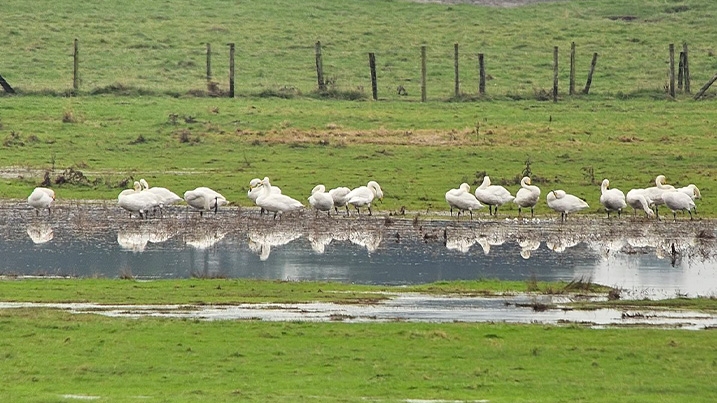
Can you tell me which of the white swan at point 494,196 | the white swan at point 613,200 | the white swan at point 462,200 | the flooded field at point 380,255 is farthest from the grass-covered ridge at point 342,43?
the flooded field at point 380,255

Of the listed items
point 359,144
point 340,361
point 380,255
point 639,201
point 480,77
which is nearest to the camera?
point 340,361

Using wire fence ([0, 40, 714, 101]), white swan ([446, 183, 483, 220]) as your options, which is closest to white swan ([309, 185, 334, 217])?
white swan ([446, 183, 483, 220])

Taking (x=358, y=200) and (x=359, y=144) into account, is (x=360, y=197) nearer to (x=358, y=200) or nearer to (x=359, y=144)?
(x=358, y=200)

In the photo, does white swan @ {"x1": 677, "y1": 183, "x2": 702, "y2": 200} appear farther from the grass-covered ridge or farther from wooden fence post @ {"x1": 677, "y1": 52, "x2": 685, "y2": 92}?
wooden fence post @ {"x1": 677, "y1": 52, "x2": 685, "y2": 92}

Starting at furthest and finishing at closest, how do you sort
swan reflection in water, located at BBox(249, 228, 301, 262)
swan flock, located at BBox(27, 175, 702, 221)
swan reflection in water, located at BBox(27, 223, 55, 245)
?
swan flock, located at BBox(27, 175, 702, 221), swan reflection in water, located at BBox(27, 223, 55, 245), swan reflection in water, located at BBox(249, 228, 301, 262)

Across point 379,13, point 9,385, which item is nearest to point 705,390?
point 9,385

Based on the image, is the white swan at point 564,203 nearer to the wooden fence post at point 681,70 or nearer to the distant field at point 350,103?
the distant field at point 350,103

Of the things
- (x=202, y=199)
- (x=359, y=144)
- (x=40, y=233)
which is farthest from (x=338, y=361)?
(x=359, y=144)

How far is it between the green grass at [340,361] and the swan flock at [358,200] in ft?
40.8

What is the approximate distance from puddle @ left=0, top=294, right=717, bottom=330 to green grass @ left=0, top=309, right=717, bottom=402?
0.69m

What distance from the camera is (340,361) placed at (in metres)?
15.1

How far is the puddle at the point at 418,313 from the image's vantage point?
59.2ft

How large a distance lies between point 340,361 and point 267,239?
496 inches

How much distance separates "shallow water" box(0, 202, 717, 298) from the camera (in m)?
23.0
